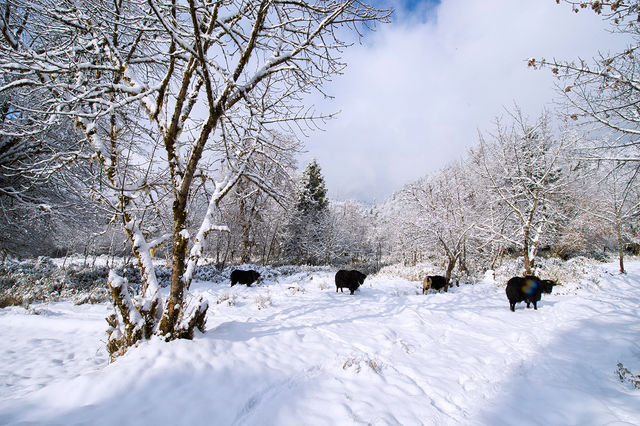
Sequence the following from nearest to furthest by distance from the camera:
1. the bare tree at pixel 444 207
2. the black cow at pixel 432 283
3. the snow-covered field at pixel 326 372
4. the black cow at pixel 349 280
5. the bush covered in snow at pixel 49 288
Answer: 1. the snow-covered field at pixel 326 372
2. the bush covered in snow at pixel 49 288
3. the black cow at pixel 349 280
4. the black cow at pixel 432 283
5. the bare tree at pixel 444 207

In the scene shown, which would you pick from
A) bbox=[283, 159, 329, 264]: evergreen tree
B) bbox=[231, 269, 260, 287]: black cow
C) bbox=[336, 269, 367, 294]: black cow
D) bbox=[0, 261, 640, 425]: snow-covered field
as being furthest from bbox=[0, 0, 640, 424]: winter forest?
bbox=[283, 159, 329, 264]: evergreen tree

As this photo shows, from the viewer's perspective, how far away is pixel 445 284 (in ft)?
35.1

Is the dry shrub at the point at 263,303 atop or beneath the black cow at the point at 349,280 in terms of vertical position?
beneath

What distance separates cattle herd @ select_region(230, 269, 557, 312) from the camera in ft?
23.7

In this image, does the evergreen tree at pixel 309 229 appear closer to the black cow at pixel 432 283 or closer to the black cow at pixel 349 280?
the black cow at pixel 349 280

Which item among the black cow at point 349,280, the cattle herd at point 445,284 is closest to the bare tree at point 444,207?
the cattle herd at point 445,284

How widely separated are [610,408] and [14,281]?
1376 centimetres

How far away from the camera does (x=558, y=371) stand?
3705 mm

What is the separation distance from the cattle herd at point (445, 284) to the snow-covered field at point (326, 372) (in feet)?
3.25

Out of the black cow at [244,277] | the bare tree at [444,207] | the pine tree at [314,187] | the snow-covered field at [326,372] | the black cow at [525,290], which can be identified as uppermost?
the pine tree at [314,187]

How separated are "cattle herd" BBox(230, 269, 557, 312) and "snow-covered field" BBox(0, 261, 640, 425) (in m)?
0.99

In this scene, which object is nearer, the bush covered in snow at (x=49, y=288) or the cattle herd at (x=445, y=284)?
the bush covered in snow at (x=49, y=288)

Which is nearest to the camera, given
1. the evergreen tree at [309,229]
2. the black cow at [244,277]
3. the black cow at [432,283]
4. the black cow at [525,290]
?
the black cow at [525,290]

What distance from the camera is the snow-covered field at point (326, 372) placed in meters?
2.41
